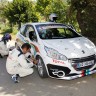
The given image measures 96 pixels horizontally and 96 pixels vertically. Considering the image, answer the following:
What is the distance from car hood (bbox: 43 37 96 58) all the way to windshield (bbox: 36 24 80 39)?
40 cm

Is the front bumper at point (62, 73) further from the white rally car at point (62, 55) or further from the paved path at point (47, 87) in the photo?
the paved path at point (47, 87)

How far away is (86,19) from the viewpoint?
1137 centimetres

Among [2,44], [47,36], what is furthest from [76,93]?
[2,44]

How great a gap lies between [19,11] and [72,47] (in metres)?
16.7

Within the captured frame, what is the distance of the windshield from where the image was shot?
7074 millimetres

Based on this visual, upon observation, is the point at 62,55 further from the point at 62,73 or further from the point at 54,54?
the point at 62,73

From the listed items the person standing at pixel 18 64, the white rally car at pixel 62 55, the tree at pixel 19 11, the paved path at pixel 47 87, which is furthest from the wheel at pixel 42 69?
the tree at pixel 19 11

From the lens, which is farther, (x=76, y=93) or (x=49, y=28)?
(x=49, y=28)

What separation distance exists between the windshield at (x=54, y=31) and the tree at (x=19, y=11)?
14883mm

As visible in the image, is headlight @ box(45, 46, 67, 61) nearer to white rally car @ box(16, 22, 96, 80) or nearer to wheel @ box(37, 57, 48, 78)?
white rally car @ box(16, 22, 96, 80)

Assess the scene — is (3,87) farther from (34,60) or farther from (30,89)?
(34,60)

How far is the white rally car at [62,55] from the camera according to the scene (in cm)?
584

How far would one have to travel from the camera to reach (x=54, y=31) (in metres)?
7.35

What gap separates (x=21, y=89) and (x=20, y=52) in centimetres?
100
